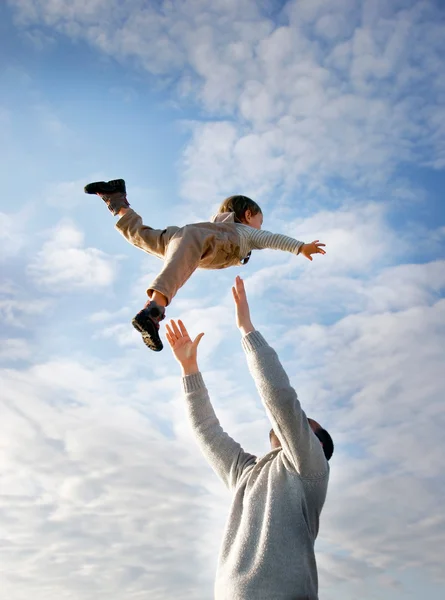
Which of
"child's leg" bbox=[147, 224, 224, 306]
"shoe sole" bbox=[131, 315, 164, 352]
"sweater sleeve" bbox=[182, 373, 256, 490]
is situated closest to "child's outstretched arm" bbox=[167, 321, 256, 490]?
"sweater sleeve" bbox=[182, 373, 256, 490]

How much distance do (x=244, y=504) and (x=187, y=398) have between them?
3.18ft

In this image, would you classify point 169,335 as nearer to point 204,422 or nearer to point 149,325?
point 149,325

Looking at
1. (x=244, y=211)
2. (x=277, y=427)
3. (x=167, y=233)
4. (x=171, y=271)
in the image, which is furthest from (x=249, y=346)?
(x=244, y=211)

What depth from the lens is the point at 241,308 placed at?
410 centimetres

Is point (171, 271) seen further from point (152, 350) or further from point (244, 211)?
point (244, 211)

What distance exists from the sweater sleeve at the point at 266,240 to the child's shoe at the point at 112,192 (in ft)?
4.09

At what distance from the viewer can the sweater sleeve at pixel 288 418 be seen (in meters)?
3.58

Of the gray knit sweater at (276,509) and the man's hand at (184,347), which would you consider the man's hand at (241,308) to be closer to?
the gray knit sweater at (276,509)

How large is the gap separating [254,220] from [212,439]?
2.76 metres

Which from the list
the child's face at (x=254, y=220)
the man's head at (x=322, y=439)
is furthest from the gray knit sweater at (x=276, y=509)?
the child's face at (x=254, y=220)

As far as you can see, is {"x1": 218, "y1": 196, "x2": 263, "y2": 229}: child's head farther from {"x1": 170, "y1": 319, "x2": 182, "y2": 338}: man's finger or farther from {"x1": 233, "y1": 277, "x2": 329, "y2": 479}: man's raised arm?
{"x1": 233, "y1": 277, "x2": 329, "y2": 479}: man's raised arm

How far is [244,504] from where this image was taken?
3721mm

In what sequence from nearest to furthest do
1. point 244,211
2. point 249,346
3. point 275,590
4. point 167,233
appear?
Answer: 1. point 275,590
2. point 249,346
3. point 167,233
4. point 244,211

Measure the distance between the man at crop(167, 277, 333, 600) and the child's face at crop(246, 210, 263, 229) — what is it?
2394 mm
